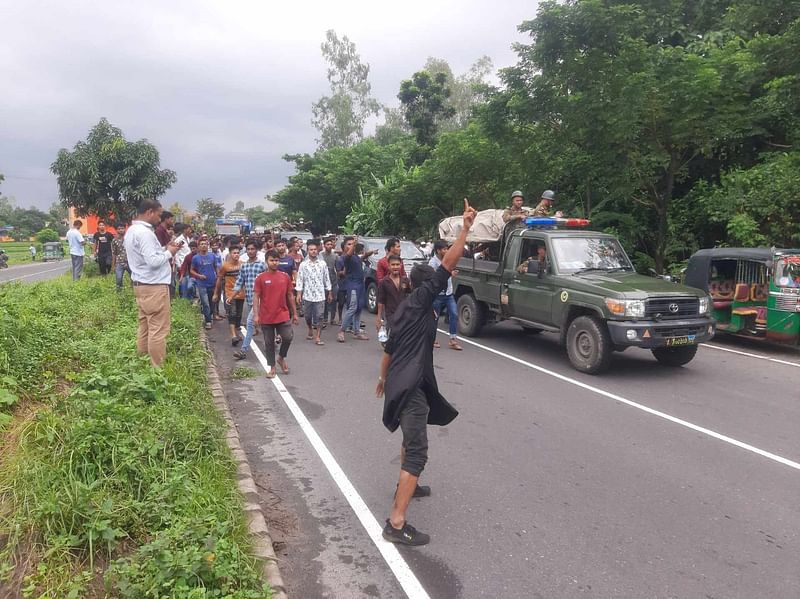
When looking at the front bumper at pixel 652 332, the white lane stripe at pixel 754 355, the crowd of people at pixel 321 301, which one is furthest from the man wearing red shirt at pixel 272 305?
the white lane stripe at pixel 754 355

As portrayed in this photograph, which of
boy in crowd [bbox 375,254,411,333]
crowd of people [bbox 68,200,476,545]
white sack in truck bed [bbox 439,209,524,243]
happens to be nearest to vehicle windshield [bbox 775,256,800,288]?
white sack in truck bed [bbox 439,209,524,243]

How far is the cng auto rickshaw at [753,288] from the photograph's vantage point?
9383 millimetres

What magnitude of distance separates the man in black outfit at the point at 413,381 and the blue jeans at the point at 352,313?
6653mm

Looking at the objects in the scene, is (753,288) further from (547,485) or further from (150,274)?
(150,274)

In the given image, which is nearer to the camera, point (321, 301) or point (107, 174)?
point (321, 301)

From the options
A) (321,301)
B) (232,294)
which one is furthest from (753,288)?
(232,294)

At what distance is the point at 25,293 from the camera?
11.1 meters

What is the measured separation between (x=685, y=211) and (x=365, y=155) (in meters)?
19.6

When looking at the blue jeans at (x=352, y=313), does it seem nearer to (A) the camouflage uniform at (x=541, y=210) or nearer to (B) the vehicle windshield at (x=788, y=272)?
(A) the camouflage uniform at (x=541, y=210)

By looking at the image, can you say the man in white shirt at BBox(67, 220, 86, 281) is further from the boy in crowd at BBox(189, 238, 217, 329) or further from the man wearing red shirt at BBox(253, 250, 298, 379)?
the man wearing red shirt at BBox(253, 250, 298, 379)

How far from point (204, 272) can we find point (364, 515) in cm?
778

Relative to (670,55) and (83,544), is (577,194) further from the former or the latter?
(83,544)

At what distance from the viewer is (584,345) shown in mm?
8266

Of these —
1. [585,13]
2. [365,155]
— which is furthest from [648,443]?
[365,155]
